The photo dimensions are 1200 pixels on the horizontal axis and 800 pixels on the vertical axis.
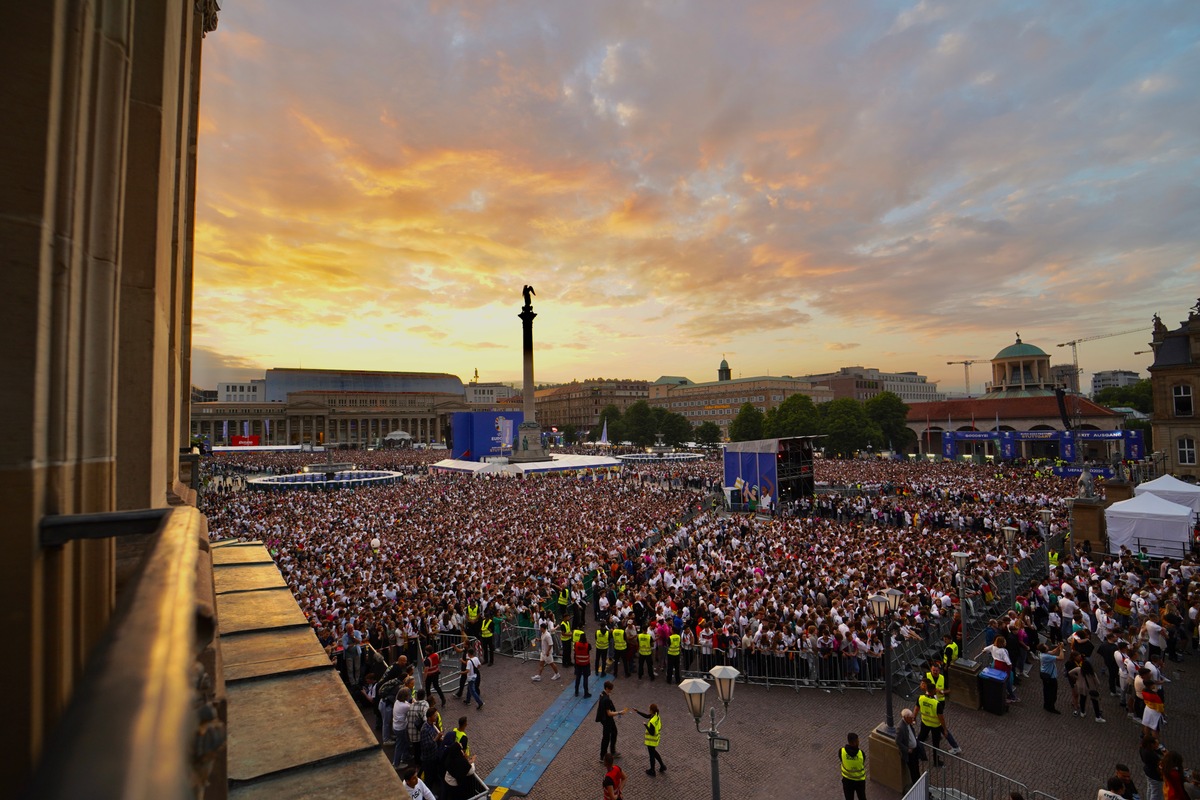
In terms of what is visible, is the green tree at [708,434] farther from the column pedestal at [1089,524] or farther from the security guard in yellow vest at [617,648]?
the security guard in yellow vest at [617,648]

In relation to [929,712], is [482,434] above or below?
above

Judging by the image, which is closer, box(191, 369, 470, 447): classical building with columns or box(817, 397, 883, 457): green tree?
box(817, 397, 883, 457): green tree

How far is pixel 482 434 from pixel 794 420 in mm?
37051

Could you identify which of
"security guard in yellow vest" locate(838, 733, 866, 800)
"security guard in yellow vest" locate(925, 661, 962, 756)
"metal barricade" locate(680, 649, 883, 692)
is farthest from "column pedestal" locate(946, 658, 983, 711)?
"security guard in yellow vest" locate(838, 733, 866, 800)

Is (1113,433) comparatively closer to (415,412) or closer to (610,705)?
(610,705)

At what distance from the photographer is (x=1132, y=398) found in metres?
99.1

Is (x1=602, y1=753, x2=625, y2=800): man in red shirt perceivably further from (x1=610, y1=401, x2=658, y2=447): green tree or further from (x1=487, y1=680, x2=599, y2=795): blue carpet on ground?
(x1=610, y1=401, x2=658, y2=447): green tree

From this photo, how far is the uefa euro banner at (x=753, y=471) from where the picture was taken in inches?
1234

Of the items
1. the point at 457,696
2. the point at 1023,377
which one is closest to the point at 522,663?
the point at 457,696

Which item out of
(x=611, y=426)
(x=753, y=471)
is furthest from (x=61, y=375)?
(x=611, y=426)

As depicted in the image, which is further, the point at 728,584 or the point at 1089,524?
the point at 1089,524

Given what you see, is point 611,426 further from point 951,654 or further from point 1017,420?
point 951,654

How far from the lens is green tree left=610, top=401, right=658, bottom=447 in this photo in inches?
4139

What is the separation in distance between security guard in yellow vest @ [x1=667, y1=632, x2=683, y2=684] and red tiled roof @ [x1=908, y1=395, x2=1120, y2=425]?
80711 millimetres
